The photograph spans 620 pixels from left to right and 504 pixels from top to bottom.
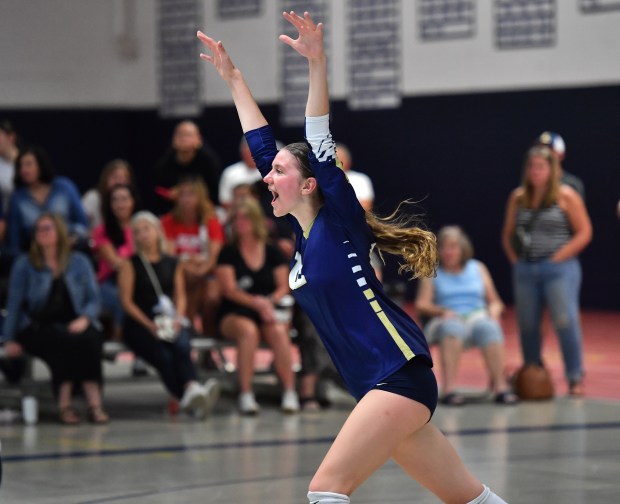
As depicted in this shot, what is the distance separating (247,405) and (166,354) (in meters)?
0.77

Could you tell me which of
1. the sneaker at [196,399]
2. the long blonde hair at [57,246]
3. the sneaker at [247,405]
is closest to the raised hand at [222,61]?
the long blonde hair at [57,246]

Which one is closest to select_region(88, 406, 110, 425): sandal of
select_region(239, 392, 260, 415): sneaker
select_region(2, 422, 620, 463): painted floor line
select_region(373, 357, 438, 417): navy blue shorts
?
select_region(239, 392, 260, 415): sneaker

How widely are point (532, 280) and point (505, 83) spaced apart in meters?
7.18

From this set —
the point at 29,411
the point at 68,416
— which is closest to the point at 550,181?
the point at 68,416

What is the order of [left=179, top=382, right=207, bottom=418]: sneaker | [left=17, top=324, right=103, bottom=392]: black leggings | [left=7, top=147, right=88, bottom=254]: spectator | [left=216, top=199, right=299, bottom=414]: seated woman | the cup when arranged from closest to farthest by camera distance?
1. [left=17, top=324, right=103, bottom=392]: black leggings
2. the cup
3. [left=179, top=382, right=207, bottom=418]: sneaker
4. [left=216, top=199, right=299, bottom=414]: seated woman
5. [left=7, top=147, right=88, bottom=254]: spectator

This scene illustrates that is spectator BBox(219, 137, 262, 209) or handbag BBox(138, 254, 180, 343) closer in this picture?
handbag BBox(138, 254, 180, 343)

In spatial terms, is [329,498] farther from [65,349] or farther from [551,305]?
[551,305]

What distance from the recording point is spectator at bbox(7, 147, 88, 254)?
1080 cm

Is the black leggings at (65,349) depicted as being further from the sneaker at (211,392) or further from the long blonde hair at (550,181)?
the long blonde hair at (550,181)

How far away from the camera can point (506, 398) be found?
10930 mm

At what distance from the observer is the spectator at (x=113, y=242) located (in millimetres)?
11039

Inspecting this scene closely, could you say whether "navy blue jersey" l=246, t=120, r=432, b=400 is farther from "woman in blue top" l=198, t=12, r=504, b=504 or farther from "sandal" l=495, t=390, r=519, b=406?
"sandal" l=495, t=390, r=519, b=406

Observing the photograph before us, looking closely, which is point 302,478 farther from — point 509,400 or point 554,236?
point 554,236

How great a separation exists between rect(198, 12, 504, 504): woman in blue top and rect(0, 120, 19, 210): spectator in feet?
21.7
